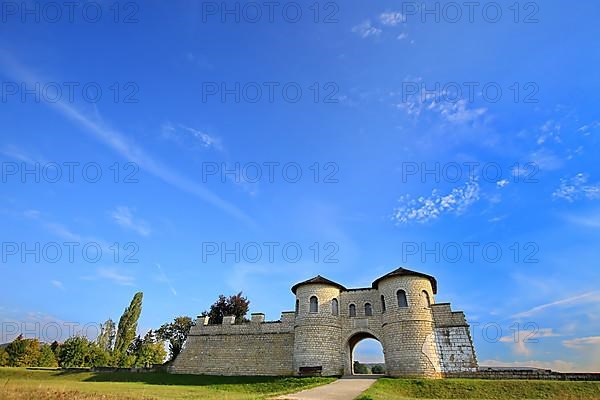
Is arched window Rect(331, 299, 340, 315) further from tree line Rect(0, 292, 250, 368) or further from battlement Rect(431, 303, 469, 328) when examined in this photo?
tree line Rect(0, 292, 250, 368)

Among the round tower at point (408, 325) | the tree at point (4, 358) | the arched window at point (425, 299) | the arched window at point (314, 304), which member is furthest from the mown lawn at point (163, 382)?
the tree at point (4, 358)

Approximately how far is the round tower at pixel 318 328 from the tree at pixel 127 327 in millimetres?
31273

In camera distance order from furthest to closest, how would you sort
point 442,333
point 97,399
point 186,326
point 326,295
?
point 186,326
point 326,295
point 442,333
point 97,399

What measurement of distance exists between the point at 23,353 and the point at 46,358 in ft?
10.1

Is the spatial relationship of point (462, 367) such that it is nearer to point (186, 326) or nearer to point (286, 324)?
point (286, 324)

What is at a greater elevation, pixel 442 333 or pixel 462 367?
pixel 442 333

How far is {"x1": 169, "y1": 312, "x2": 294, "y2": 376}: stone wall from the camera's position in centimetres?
2648

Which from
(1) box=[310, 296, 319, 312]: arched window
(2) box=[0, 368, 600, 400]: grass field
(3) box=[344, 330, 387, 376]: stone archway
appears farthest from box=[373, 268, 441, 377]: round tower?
(1) box=[310, 296, 319, 312]: arched window

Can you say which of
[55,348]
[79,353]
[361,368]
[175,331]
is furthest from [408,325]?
[55,348]

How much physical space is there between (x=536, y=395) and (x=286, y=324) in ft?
54.5

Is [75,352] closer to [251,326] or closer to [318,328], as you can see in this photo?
[251,326]

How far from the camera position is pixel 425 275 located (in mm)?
25141

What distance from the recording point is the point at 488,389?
18547mm

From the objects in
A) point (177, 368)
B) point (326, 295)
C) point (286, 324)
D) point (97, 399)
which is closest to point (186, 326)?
point (177, 368)
